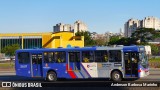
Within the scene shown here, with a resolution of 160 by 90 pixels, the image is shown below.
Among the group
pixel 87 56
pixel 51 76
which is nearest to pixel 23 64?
pixel 51 76

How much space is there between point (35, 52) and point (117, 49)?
6.26m

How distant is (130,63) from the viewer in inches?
1023

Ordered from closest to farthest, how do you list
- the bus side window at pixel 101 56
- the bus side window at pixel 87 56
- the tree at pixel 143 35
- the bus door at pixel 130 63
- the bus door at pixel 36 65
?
the bus door at pixel 130 63 < the bus side window at pixel 101 56 < the bus side window at pixel 87 56 < the bus door at pixel 36 65 < the tree at pixel 143 35

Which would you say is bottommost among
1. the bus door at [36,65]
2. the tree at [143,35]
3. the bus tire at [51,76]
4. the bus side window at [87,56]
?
the bus tire at [51,76]

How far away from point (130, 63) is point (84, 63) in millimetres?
3254

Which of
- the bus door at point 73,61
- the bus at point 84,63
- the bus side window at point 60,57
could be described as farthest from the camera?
the bus side window at point 60,57

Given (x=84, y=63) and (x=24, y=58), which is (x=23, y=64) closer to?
(x=24, y=58)

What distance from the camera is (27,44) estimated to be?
115875 millimetres

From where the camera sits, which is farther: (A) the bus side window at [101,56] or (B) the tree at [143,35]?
(B) the tree at [143,35]

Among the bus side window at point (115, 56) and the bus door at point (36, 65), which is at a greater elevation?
the bus side window at point (115, 56)

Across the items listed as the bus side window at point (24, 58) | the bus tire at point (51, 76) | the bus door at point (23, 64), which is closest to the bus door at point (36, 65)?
the bus door at point (23, 64)

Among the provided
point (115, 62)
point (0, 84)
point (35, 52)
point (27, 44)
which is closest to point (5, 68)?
point (35, 52)

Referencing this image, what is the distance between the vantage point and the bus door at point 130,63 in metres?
25.8

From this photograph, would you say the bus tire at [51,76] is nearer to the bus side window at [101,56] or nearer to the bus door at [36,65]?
the bus door at [36,65]
